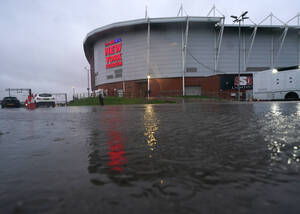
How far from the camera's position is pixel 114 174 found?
1.26 m

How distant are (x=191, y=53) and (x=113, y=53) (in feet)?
52.4

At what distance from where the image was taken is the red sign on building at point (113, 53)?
35.5m

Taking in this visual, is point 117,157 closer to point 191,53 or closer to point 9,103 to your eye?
point 9,103

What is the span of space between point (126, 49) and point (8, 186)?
3611 centimetres

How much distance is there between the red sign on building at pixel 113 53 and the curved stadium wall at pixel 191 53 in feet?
0.70

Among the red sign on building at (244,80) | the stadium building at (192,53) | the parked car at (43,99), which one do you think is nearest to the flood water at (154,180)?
the parked car at (43,99)

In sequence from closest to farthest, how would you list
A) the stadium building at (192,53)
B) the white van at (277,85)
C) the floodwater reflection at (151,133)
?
the floodwater reflection at (151,133)
the white van at (277,85)
the stadium building at (192,53)

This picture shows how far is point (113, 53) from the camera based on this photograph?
120 ft

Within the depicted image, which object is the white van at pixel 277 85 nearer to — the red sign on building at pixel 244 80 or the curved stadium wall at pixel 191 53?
the red sign on building at pixel 244 80

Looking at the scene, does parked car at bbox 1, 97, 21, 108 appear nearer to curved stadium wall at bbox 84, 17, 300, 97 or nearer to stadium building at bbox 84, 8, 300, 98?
curved stadium wall at bbox 84, 17, 300, 97

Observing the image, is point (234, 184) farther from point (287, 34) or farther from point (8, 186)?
point (287, 34)

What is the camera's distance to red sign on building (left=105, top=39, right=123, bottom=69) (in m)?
35.5

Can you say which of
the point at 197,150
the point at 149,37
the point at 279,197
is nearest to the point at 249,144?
the point at 197,150

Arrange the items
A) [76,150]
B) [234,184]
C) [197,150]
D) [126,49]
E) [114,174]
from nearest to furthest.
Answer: [234,184] < [114,174] < [197,150] < [76,150] < [126,49]
